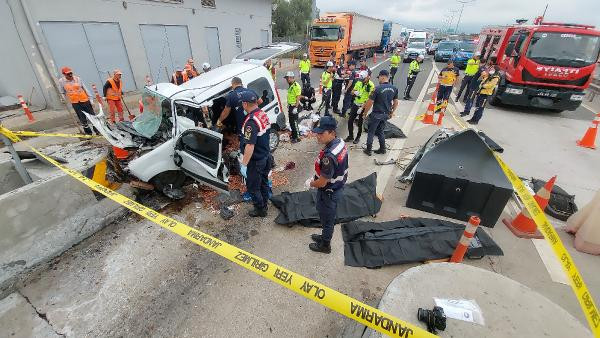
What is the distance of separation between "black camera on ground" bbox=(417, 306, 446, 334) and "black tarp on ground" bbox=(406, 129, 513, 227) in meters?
2.75

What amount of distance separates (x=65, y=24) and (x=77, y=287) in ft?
35.6

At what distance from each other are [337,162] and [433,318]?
178 centimetres

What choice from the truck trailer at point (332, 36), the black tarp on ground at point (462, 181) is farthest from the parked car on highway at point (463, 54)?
the black tarp on ground at point (462, 181)

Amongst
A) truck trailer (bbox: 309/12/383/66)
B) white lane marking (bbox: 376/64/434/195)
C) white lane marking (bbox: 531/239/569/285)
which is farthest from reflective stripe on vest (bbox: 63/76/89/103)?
truck trailer (bbox: 309/12/383/66)

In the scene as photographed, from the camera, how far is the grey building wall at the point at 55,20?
9188 mm

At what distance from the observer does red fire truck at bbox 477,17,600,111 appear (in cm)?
978

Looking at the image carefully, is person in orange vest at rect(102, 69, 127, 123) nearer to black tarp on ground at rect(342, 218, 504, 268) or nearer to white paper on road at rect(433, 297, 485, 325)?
black tarp on ground at rect(342, 218, 504, 268)

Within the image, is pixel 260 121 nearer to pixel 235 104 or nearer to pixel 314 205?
pixel 235 104

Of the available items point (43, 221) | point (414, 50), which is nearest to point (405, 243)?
point (43, 221)

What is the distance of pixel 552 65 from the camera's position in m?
9.91

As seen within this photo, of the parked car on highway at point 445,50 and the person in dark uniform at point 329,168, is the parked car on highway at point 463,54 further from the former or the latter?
the person in dark uniform at point 329,168

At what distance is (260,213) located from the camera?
4867 mm

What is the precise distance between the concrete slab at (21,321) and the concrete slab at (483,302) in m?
3.47

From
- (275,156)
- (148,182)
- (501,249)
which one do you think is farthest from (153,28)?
(501,249)
